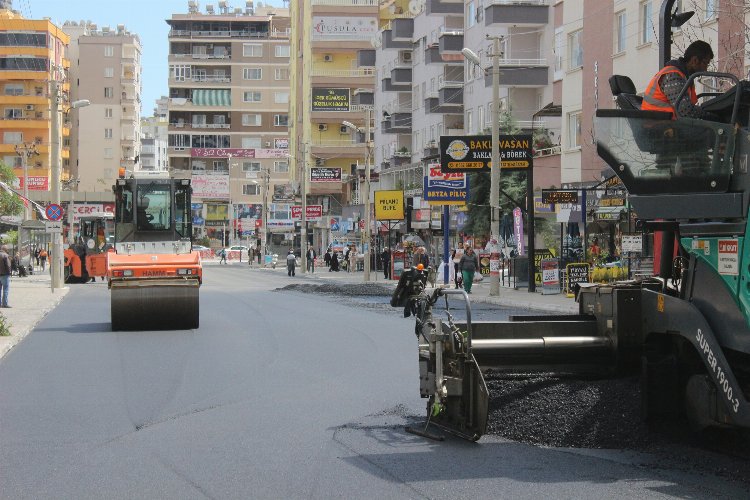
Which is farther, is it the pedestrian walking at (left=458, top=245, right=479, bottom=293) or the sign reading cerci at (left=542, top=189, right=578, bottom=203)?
the pedestrian walking at (left=458, top=245, right=479, bottom=293)

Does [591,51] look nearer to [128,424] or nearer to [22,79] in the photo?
[128,424]

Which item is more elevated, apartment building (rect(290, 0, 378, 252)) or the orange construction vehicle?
apartment building (rect(290, 0, 378, 252))

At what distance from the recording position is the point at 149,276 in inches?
970

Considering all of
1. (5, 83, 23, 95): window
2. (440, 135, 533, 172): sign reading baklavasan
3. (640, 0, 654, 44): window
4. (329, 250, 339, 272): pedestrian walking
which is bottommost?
(329, 250, 339, 272): pedestrian walking

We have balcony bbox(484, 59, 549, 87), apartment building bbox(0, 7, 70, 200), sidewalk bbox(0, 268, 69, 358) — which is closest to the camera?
sidewalk bbox(0, 268, 69, 358)

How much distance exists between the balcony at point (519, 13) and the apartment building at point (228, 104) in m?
77.8

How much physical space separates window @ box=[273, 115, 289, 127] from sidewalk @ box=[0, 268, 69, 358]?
290 feet

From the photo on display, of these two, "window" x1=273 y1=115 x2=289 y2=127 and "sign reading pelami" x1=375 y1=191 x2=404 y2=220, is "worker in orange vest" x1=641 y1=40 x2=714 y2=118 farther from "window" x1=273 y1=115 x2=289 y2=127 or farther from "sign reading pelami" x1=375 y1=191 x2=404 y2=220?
"window" x1=273 y1=115 x2=289 y2=127

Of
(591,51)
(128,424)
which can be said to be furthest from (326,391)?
(591,51)

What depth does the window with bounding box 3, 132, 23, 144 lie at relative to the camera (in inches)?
4970

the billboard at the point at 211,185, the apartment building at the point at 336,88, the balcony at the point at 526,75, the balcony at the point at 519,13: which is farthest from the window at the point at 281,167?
the balcony at the point at 519,13

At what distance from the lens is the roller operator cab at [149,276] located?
24.7 metres

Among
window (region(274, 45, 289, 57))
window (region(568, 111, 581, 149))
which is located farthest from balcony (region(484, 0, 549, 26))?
window (region(274, 45, 289, 57))

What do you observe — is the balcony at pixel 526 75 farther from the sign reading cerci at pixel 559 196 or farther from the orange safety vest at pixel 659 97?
the orange safety vest at pixel 659 97
